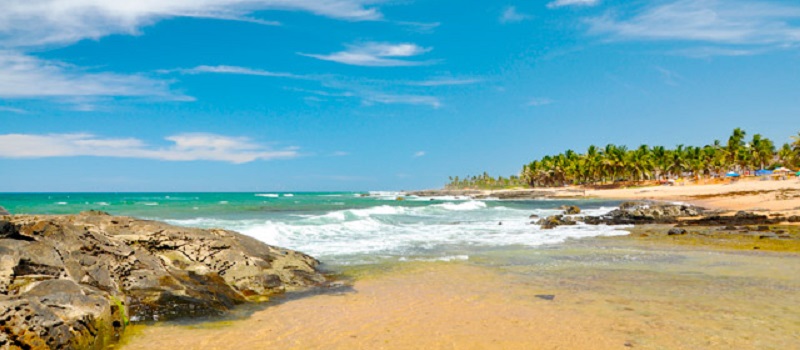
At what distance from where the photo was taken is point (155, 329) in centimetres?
799

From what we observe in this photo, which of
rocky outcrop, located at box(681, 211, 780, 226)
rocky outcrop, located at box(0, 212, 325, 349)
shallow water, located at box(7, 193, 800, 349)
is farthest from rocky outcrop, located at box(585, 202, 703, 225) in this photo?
rocky outcrop, located at box(0, 212, 325, 349)

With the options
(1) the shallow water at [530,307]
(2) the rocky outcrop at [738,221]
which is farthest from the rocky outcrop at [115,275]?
(2) the rocky outcrop at [738,221]

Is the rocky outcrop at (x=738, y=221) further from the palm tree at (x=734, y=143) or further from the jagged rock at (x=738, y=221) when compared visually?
the palm tree at (x=734, y=143)

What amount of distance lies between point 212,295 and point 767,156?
117 meters

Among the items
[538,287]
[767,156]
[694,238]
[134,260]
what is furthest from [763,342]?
[767,156]

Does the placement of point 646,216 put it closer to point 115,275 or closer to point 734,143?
point 115,275

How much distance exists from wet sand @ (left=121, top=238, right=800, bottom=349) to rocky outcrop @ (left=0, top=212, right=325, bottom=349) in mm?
724

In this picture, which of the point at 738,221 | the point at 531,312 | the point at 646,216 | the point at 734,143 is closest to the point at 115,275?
the point at 531,312

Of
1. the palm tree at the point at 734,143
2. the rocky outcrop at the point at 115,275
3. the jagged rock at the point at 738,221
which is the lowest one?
the jagged rock at the point at 738,221

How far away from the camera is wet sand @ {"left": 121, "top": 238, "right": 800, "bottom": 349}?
7359 mm

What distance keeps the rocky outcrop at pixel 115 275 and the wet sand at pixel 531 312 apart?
2.38 ft

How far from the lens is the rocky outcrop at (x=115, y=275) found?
6.39 metres

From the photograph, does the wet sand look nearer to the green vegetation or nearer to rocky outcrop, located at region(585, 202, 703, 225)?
rocky outcrop, located at region(585, 202, 703, 225)

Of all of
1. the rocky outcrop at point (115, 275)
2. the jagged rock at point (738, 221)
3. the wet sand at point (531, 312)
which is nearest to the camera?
the rocky outcrop at point (115, 275)
